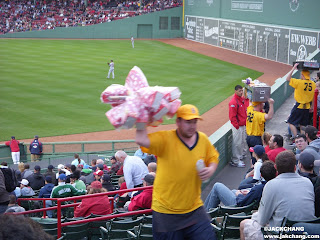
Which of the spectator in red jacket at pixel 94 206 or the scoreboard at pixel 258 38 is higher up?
the scoreboard at pixel 258 38

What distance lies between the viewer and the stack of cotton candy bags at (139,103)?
12.8 ft

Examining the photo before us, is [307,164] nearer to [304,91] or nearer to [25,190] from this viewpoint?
[304,91]

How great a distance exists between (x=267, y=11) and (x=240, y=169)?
29533 mm

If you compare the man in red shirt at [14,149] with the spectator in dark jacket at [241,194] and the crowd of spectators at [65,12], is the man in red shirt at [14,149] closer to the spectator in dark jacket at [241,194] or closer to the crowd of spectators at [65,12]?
the spectator in dark jacket at [241,194]

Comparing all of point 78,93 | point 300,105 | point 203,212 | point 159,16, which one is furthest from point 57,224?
point 159,16

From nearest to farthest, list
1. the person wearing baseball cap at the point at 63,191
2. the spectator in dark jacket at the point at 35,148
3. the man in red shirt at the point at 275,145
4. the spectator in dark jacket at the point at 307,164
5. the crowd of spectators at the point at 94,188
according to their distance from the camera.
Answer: the spectator in dark jacket at the point at 307,164
the crowd of spectators at the point at 94,188
the man in red shirt at the point at 275,145
the person wearing baseball cap at the point at 63,191
the spectator in dark jacket at the point at 35,148

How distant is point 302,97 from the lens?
11172mm

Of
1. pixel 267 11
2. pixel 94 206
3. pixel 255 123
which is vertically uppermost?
pixel 267 11

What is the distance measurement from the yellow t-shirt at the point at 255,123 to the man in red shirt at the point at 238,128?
685mm

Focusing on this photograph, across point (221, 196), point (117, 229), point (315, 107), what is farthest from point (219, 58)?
point (117, 229)

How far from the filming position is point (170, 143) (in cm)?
418

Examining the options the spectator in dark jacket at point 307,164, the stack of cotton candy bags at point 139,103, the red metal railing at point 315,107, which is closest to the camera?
the stack of cotton candy bags at point 139,103

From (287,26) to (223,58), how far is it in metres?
6.86

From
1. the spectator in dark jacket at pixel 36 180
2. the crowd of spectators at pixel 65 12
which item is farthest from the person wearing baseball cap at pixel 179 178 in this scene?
the crowd of spectators at pixel 65 12
